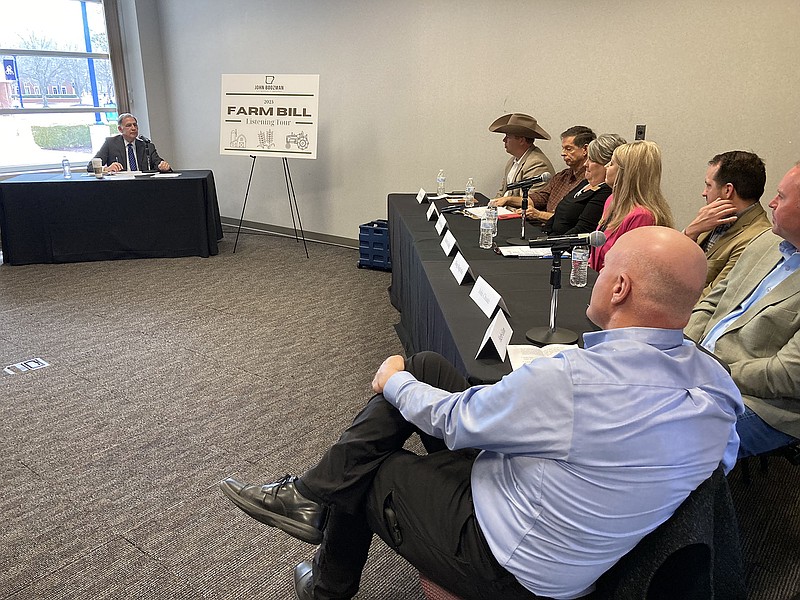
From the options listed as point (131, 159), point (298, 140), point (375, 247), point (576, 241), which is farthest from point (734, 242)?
point (131, 159)

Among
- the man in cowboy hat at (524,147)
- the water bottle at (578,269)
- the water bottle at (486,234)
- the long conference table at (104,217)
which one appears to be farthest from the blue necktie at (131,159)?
the water bottle at (578,269)

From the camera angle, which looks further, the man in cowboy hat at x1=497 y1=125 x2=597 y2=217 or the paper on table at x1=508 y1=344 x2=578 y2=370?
the man in cowboy hat at x1=497 y1=125 x2=597 y2=217

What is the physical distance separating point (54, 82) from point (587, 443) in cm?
708

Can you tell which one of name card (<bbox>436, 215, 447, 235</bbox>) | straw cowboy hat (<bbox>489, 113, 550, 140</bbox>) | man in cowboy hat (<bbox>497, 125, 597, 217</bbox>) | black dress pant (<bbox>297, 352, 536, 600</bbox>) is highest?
straw cowboy hat (<bbox>489, 113, 550, 140</bbox>)

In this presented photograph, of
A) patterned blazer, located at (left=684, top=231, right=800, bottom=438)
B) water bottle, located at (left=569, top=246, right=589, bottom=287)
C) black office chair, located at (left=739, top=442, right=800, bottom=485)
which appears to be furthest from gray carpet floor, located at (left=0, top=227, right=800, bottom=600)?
water bottle, located at (left=569, top=246, right=589, bottom=287)

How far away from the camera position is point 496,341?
5.61ft

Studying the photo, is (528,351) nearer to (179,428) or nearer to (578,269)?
(578,269)

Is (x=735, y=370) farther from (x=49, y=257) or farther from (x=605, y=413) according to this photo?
(x=49, y=257)

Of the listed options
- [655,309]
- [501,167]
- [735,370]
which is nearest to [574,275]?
[735,370]

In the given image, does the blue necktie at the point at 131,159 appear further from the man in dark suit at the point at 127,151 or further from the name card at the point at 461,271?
the name card at the point at 461,271

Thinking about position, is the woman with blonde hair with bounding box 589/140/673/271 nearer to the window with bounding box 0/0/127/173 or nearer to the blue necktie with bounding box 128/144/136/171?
the blue necktie with bounding box 128/144/136/171

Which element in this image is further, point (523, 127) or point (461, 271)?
point (523, 127)

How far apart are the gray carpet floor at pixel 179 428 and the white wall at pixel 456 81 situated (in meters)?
1.43

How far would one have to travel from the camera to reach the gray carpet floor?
189cm
